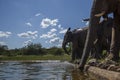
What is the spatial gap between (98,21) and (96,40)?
9.69 meters

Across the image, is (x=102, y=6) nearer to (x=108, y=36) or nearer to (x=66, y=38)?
(x=108, y=36)

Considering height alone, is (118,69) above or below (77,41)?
below

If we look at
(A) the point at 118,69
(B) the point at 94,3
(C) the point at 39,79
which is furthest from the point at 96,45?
(A) the point at 118,69

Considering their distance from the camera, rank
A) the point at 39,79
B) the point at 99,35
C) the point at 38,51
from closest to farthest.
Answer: the point at 39,79 < the point at 99,35 < the point at 38,51

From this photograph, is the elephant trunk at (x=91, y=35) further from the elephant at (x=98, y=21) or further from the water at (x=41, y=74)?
the water at (x=41, y=74)

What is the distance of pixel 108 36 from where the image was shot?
20891mm

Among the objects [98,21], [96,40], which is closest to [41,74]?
[98,21]

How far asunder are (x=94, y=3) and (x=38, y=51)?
290ft

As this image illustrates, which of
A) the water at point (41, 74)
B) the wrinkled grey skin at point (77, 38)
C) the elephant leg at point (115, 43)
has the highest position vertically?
Answer: the wrinkled grey skin at point (77, 38)

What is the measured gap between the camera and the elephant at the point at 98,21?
9.95 metres

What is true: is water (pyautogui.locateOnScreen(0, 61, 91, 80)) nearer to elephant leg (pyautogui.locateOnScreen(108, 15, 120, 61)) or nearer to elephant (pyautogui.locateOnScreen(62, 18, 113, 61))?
elephant leg (pyautogui.locateOnScreen(108, 15, 120, 61))

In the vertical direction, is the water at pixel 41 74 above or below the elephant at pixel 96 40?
below

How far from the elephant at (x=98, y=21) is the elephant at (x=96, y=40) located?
713 centimetres

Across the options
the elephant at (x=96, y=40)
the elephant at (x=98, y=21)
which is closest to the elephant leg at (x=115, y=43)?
the elephant at (x=98, y=21)
